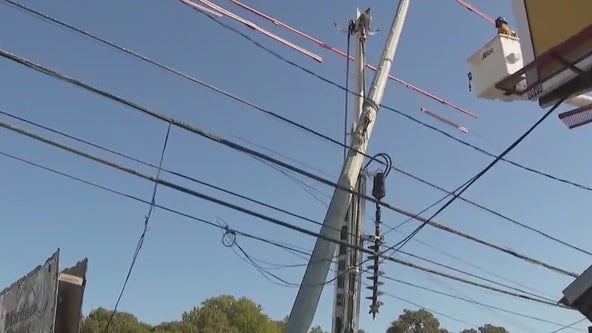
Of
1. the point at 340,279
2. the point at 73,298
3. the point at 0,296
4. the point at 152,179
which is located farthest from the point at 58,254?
the point at 340,279

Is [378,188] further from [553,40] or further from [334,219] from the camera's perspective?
[553,40]

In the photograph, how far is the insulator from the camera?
12.0 m

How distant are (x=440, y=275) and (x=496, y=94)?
4.36 meters

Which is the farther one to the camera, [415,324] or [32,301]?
[415,324]

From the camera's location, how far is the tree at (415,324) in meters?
54.9

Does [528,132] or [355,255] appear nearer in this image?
[528,132]

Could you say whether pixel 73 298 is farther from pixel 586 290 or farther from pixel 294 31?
pixel 294 31

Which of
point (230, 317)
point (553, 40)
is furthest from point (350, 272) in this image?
point (230, 317)

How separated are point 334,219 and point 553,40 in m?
5.23

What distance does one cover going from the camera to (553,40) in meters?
6.58

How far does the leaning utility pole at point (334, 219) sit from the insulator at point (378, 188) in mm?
504

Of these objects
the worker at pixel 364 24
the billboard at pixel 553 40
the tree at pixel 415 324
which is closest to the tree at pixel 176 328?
the tree at pixel 415 324

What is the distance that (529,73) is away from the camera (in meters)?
6.78

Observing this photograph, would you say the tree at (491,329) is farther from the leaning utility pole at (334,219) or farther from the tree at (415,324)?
the leaning utility pole at (334,219)
